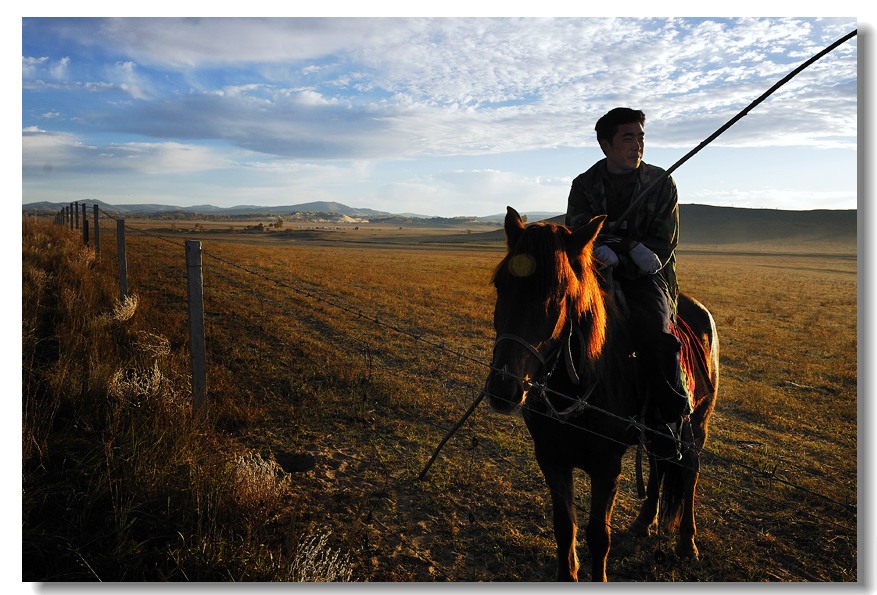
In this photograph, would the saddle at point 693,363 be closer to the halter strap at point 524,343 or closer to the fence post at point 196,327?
the halter strap at point 524,343

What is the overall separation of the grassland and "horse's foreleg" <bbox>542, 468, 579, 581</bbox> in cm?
41

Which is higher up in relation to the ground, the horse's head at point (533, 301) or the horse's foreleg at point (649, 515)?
the horse's head at point (533, 301)

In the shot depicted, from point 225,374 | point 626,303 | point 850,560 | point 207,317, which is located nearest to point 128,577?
point 626,303

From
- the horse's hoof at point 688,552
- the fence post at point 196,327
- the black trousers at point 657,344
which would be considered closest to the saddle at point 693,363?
the black trousers at point 657,344

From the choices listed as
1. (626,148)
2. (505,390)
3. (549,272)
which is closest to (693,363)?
(626,148)

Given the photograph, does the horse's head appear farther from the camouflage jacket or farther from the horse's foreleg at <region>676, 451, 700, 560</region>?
the horse's foreleg at <region>676, 451, 700, 560</region>

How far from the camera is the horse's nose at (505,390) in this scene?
2363 mm

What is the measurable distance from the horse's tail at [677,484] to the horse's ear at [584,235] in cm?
192

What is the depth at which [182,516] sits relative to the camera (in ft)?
10.4

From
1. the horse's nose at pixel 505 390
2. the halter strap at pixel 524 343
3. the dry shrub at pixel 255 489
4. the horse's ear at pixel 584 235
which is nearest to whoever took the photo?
the horse's nose at pixel 505 390

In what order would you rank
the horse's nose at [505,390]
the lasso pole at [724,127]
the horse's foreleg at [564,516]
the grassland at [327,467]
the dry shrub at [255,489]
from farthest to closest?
the dry shrub at [255,489] → the horse's foreleg at [564,516] → the grassland at [327,467] → the lasso pole at [724,127] → the horse's nose at [505,390]

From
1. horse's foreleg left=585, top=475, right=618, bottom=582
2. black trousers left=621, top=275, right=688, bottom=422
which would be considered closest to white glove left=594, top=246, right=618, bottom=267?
black trousers left=621, top=275, right=688, bottom=422

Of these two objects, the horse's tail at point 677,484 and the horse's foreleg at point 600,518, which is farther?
the horse's tail at point 677,484

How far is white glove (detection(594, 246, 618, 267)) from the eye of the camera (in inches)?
125
